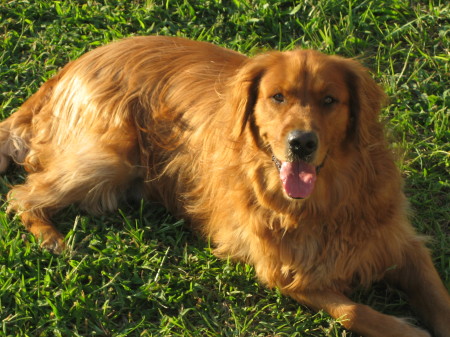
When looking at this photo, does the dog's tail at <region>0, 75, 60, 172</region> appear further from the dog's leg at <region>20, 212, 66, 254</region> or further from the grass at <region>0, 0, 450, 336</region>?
the dog's leg at <region>20, 212, 66, 254</region>

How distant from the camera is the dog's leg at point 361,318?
408 centimetres

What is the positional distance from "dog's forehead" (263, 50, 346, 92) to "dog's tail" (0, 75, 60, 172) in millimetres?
2061

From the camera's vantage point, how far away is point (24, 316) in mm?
4430

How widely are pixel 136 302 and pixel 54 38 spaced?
9.89 ft

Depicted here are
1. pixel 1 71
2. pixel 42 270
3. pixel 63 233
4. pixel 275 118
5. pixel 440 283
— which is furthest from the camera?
pixel 1 71

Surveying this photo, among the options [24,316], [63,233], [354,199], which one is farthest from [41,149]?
[354,199]

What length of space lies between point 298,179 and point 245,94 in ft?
2.06

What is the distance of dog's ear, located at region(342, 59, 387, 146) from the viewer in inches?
163

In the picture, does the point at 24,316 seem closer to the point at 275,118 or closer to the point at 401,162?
the point at 275,118

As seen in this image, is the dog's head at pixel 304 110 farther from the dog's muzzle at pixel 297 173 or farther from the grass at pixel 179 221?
the grass at pixel 179 221

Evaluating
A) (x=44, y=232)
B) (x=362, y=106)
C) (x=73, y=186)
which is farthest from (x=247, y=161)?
(x=44, y=232)

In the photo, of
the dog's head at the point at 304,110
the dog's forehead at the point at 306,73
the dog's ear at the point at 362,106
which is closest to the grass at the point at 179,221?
the dog's ear at the point at 362,106

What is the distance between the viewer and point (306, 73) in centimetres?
409

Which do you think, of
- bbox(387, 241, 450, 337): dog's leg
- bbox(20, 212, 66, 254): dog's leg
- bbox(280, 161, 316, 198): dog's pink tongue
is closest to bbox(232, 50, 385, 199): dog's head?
bbox(280, 161, 316, 198): dog's pink tongue
